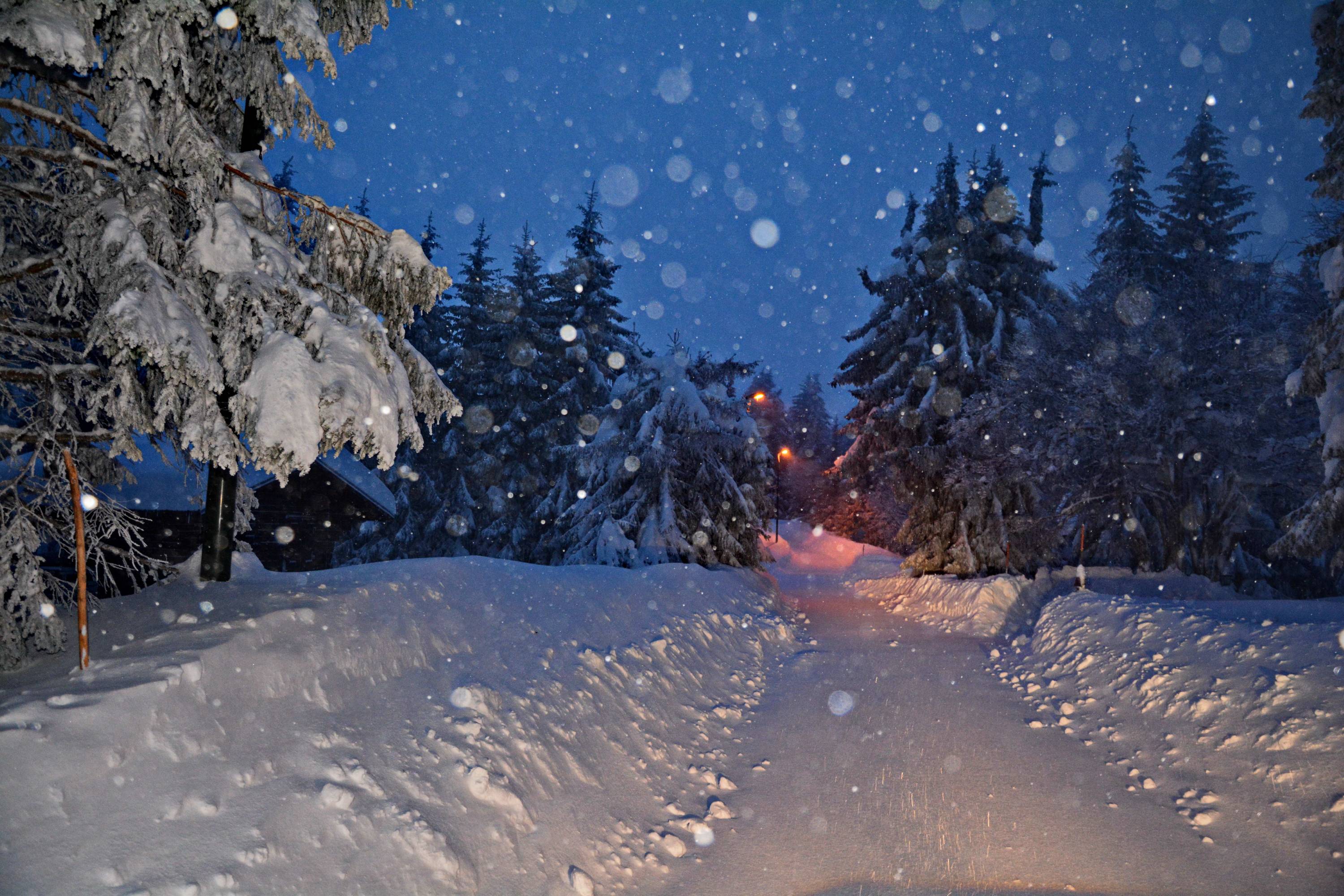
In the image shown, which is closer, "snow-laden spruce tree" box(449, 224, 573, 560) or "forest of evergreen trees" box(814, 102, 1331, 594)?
"forest of evergreen trees" box(814, 102, 1331, 594)

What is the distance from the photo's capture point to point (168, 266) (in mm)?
4676

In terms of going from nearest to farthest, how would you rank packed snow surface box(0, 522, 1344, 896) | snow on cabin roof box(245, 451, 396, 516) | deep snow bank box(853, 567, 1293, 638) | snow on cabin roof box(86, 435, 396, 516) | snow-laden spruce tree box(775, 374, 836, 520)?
packed snow surface box(0, 522, 1344, 896)
snow on cabin roof box(86, 435, 396, 516)
snow on cabin roof box(245, 451, 396, 516)
deep snow bank box(853, 567, 1293, 638)
snow-laden spruce tree box(775, 374, 836, 520)

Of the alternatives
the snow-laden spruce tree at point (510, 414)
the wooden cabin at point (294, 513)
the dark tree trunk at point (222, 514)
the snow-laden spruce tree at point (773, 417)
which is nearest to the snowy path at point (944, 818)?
the dark tree trunk at point (222, 514)

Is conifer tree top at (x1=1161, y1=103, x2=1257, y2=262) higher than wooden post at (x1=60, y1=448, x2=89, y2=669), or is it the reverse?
conifer tree top at (x1=1161, y1=103, x2=1257, y2=262)

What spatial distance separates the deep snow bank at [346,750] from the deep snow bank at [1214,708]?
13.3 feet

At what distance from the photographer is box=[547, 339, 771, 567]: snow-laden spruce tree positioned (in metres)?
16.1

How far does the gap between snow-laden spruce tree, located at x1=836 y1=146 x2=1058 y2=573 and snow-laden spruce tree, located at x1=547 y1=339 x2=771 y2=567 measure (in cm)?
618

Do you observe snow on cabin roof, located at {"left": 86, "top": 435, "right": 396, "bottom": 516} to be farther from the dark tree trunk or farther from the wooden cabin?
the dark tree trunk

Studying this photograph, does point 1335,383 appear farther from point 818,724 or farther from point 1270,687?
point 818,724

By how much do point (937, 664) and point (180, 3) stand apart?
11.8 m

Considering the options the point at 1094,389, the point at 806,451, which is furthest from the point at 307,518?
the point at 806,451

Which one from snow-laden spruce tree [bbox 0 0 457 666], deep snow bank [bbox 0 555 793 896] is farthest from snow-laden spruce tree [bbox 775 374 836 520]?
snow-laden spruce tree [bbox 0 0 457 666]

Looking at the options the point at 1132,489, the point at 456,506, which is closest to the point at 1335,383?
the point at 1132,489

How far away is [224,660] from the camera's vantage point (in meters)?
4.15
